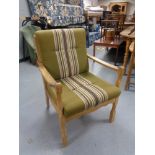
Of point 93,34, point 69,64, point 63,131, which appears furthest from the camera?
point 93,34

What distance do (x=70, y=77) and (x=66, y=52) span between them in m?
0.27

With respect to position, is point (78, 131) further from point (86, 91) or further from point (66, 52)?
point (66, 52)

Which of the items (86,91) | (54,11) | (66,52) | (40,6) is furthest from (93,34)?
(86,91)

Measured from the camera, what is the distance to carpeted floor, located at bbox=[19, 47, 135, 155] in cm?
140

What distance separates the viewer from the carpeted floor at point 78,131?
140 centimetres

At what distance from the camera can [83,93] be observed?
142cm

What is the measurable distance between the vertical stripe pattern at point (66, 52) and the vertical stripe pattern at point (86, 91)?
0.31 ft

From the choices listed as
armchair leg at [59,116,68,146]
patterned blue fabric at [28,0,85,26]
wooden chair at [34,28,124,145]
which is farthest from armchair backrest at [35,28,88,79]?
patterned blue fabric at [28,0,85,26]

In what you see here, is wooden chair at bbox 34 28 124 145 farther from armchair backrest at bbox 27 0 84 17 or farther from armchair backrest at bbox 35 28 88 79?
armchair backrest at bbox 27 0 84 17

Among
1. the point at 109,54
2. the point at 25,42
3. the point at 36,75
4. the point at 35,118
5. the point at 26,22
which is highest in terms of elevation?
the point at 26,22

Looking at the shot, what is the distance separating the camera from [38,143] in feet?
4.77
